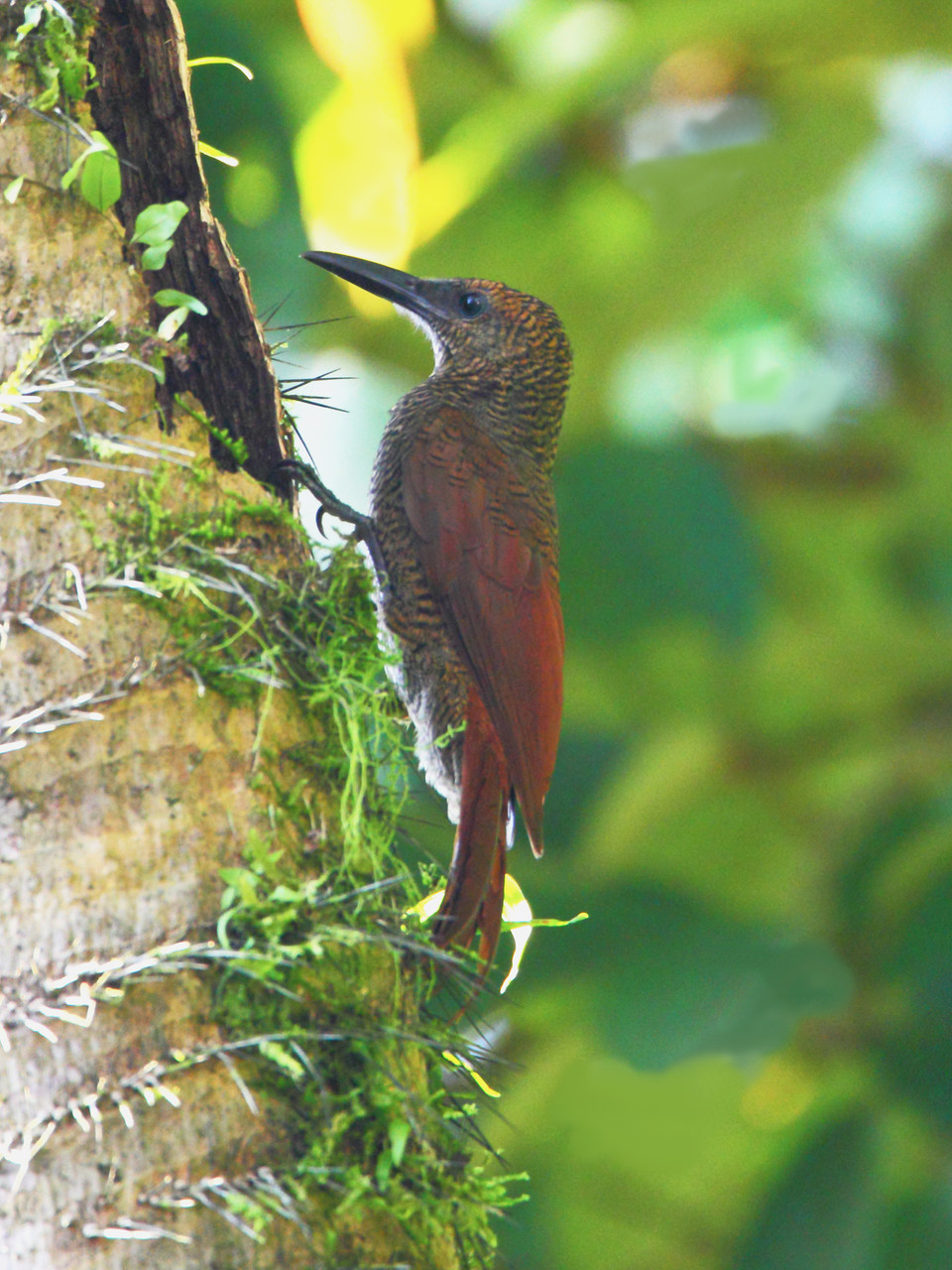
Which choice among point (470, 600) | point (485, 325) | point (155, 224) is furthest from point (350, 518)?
point (155, 224)

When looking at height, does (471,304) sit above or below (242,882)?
below

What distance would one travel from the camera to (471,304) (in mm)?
3152

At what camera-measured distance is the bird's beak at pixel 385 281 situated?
2859 millimetres

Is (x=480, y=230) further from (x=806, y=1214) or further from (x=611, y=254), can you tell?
(x=806, y=1214)

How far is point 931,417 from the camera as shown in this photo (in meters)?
3.52

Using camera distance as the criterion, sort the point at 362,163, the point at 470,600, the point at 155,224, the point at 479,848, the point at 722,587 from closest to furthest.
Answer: the point at 155,224
the point at 479,848
the point at 470,600
the point at 722,587
the point at 362,163

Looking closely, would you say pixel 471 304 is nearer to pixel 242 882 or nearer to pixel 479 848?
pixel 479 848

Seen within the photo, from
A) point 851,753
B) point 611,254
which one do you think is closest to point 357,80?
point 611,254

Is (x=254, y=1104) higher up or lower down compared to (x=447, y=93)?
lower down

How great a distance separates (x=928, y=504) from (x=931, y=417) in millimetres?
267

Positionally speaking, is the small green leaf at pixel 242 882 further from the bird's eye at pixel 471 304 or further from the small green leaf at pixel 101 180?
the bird's eye at pixel 471 304

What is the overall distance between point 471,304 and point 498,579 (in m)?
0.94

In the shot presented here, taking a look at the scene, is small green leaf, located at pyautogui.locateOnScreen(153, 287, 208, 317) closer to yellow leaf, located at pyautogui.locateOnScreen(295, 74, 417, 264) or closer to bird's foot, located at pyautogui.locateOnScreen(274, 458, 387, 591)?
bird's foot, located at pyautogui.locateOnScreen(274, 458, 387, 591)

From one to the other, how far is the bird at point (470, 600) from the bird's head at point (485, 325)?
0.07 meters
